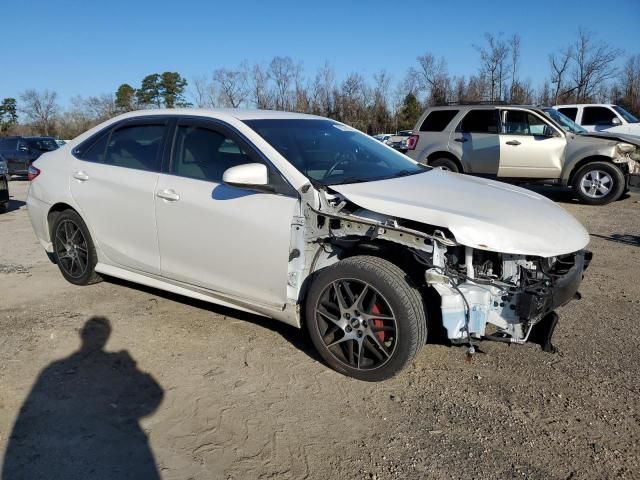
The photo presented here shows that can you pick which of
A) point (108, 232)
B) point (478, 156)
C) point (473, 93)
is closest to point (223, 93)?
point (473, 93)

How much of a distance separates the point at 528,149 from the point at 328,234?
26.5 ft

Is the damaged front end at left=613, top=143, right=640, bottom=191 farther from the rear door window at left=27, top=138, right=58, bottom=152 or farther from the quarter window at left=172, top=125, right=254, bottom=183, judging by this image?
the rear door window at left=27, top=138, right=58, bottom=152

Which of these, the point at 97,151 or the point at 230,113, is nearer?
the point at 230,113

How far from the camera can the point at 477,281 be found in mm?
3072

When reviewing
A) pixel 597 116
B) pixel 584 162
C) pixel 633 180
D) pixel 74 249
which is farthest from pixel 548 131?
pixel 74 249

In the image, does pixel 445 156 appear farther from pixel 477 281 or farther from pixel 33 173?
pixel 477 281

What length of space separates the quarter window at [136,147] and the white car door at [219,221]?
0.22 meters

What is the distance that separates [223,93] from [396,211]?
46.1 m

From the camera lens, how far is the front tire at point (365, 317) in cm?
314

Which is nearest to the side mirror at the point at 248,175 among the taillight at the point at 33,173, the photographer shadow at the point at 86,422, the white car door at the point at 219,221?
the white car door at the point at 219,221

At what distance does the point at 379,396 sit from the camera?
324 centimetres

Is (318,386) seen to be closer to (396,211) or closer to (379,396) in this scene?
(379,396)

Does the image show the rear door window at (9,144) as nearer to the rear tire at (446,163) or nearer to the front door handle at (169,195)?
the rear tire at (446,163)

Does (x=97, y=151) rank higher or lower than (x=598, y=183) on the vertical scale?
higher
